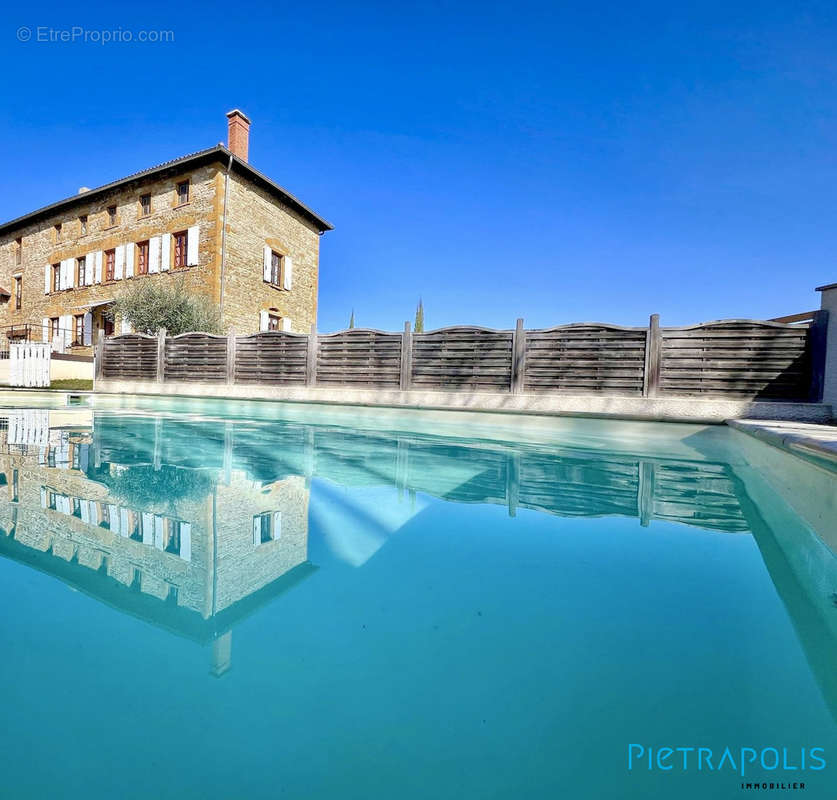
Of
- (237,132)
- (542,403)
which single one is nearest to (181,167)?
(237,132)

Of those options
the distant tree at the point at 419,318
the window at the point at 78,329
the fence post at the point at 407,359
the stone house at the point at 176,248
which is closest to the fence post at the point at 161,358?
the stone house at the point at 176,248

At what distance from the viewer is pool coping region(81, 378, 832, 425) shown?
6578mm

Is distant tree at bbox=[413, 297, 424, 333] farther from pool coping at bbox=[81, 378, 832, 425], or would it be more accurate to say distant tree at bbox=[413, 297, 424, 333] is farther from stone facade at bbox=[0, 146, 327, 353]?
pool coping at bbox=[81, 378, 832, 425]

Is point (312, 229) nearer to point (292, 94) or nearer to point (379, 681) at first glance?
point (292, 94)

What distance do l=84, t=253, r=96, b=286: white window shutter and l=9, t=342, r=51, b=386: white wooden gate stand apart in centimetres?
539

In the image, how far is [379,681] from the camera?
0.86 m

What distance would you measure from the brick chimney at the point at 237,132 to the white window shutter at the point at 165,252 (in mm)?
4275

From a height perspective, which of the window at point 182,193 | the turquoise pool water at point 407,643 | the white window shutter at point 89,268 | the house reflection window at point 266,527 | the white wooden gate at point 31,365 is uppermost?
the window at point 182,193

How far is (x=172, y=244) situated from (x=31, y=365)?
649 centimetres

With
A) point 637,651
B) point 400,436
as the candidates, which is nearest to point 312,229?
point 400,436

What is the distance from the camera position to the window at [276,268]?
59.1 ft

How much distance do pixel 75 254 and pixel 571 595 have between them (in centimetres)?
2495

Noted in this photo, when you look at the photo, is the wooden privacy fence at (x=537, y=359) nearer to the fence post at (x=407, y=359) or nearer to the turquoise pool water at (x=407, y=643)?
the fence post at (x=407, y=359)

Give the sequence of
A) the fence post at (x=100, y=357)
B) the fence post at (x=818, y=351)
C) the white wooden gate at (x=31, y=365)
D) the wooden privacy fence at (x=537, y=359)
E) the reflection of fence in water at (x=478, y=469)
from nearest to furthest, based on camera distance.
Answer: the reflection of fence in water at (x=478, y=469) < the fence post at (x=818, y=351) < the wooden privacy fence at (x=537, y=359) < the fence post at (x=100, y=357) < the white wooden gate at (x=31, y=365)
